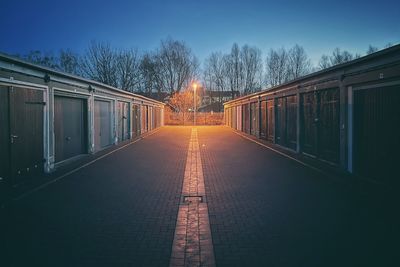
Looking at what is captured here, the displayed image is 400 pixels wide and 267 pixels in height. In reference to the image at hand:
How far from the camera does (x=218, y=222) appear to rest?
235 inches

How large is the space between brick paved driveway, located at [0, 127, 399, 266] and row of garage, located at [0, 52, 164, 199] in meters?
1.16

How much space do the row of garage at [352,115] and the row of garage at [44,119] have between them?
8.69 metres

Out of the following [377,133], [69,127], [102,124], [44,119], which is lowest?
[377,133]

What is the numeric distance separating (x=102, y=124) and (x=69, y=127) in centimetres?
487

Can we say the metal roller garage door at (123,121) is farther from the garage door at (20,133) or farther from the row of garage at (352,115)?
the garage door at (20,133)

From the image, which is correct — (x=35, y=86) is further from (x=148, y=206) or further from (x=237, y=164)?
(x=237, y=164)

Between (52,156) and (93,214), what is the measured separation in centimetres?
585

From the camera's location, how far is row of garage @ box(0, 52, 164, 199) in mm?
8648

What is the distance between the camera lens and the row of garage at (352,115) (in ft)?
27.9

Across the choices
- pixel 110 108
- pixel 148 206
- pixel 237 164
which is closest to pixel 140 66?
pixel 110 108

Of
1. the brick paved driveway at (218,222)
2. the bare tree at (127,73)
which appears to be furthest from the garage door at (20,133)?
the bare tree at (127,73)

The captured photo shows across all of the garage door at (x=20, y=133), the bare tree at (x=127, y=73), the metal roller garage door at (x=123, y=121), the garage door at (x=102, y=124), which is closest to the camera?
the garage door at (x=20, y=133)

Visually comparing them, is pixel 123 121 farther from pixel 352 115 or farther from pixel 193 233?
pixel 193 233

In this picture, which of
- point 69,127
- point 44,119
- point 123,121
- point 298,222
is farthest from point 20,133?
point 123,121
